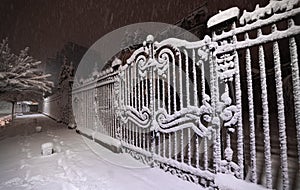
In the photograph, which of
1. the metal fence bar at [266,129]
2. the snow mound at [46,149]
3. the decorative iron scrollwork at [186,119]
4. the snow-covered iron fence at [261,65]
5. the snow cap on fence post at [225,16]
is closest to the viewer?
the snow-covered iron fence at [261,65]

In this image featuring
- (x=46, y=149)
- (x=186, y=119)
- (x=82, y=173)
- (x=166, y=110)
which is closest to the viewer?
(x=186, y=119)

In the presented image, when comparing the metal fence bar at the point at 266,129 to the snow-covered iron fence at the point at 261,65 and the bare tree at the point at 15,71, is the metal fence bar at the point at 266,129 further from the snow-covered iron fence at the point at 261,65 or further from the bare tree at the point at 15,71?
the bare tree at the point at 15,71

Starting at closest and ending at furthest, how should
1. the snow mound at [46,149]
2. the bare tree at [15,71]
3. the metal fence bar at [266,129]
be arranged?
the metal fence bar at [266,129] → the snow mound at [46,149] → the bare tree at [15,71]

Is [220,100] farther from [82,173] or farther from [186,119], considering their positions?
[82,173]

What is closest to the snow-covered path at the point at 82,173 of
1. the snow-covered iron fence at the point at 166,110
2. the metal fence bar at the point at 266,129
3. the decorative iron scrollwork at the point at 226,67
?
the snow-covered iron fence at the point at 166,110

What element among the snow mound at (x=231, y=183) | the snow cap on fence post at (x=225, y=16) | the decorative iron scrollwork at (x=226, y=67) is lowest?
the snow mound at (x=231, y=183)

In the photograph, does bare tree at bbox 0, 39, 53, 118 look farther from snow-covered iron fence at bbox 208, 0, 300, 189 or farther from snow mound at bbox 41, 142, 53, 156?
snow-covered iron fence at bbox 208, 0, 300, 189

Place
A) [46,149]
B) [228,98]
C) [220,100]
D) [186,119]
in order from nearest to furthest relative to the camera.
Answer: [228,98]
[220,100]
[186,119]
[46,149]

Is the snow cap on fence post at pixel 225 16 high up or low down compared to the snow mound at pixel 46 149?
up

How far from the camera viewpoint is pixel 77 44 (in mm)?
28688

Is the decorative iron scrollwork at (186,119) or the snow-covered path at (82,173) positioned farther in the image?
the snow-covered path at (82,173)

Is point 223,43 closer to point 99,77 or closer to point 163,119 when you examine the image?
point 163,119

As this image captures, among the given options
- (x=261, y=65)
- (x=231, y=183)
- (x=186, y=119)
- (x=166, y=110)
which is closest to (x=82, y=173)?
(x=166, y=110)

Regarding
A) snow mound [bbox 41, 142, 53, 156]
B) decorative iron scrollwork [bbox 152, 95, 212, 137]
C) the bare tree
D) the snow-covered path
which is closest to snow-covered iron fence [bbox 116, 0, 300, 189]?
decorative iron scrollwork [bbox 152, 95, 212, 137]
